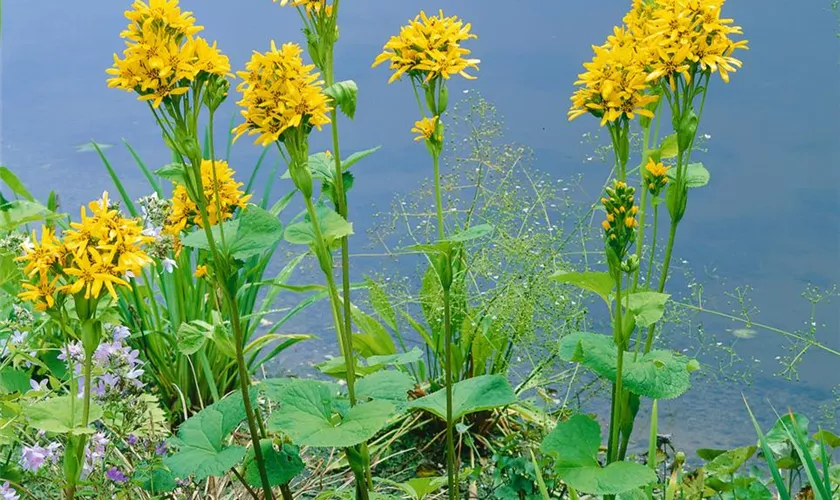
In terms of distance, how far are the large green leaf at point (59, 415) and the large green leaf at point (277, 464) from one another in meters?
0.29

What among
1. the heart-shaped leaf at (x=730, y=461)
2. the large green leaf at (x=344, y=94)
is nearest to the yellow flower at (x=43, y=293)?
the large green leaf at (x=344, y=94)

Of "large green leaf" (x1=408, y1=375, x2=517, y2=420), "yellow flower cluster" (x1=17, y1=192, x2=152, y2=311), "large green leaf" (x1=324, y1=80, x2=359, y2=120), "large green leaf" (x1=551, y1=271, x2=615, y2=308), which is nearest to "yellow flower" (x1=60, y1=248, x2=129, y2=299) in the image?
"yellow flower cluster" (x1=17, y1=192, x2=152, y2=311)

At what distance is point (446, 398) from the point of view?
71.2 inches

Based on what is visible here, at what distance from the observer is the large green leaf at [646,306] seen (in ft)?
5.18

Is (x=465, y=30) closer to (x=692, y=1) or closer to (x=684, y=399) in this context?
(x=692, y=1)

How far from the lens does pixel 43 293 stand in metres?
1.45

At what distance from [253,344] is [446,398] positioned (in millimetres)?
1020

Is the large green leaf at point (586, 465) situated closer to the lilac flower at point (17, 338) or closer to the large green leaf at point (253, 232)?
the large green leaf at point (253, 232)

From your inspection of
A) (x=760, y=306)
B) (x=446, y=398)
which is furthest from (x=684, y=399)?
(x=446, y=398)

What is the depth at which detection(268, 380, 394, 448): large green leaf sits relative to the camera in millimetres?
1482

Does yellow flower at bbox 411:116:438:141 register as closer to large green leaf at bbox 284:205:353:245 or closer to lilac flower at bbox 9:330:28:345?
large green leaf at bbox 284:205:353:245

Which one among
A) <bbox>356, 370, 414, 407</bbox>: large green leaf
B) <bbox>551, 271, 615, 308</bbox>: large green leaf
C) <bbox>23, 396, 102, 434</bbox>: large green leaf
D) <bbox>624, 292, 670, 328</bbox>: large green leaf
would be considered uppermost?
<bbox>551, 271, 615, 308</bbox>: large green leaf

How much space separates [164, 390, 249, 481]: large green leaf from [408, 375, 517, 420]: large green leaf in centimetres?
31

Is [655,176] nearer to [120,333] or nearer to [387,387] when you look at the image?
[387,387]
